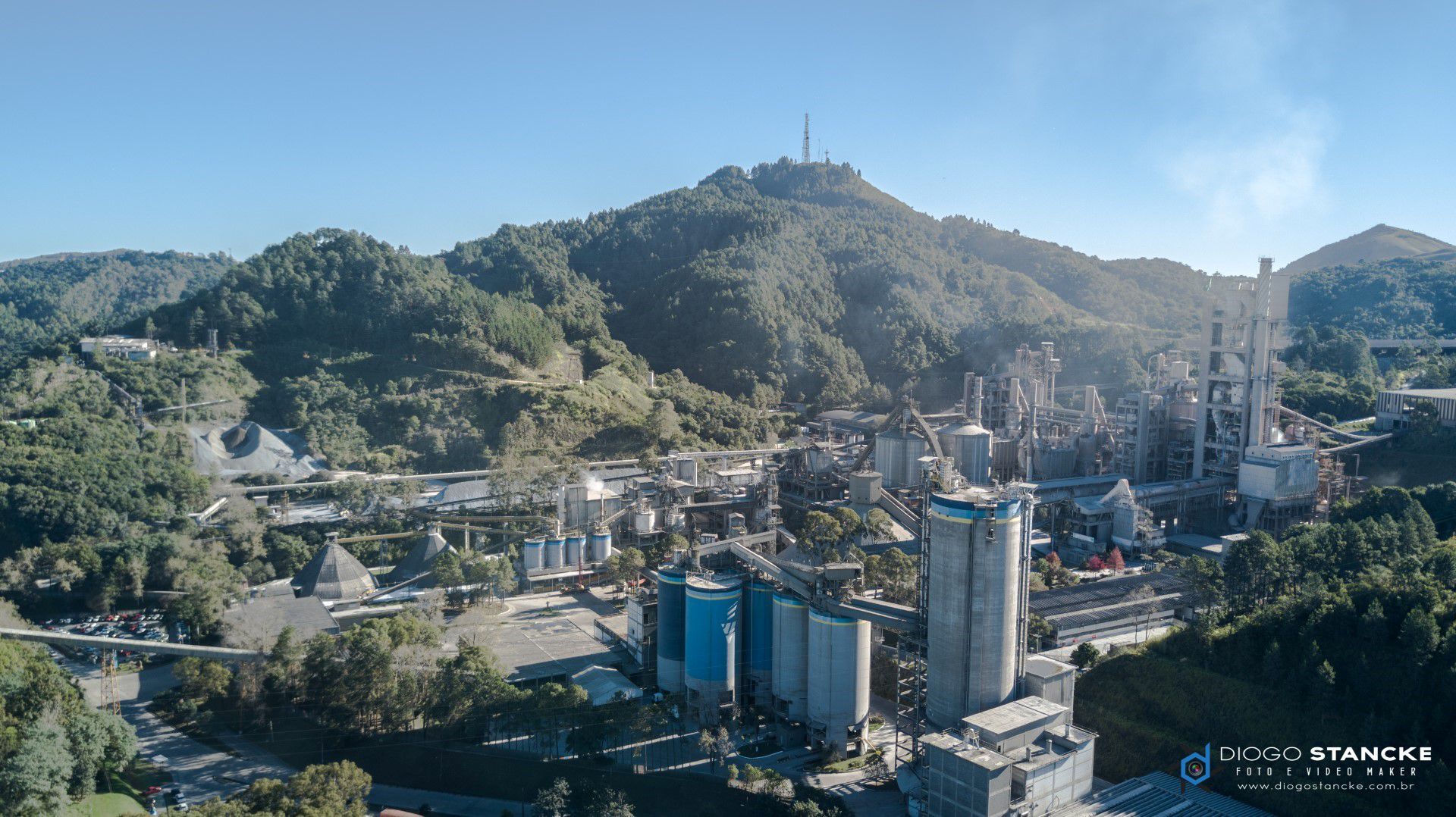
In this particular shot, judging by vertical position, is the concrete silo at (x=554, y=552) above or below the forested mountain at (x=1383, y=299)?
below

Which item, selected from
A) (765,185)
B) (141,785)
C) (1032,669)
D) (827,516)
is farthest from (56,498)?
(765,185)

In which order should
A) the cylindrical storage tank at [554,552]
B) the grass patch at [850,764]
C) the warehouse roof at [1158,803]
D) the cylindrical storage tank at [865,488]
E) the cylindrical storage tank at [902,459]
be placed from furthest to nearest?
the cylindrical storage tank at [902,459]
the cylindrical storage tank at [865,488]
the cylindrical storage tank at [554,552]
the grass patch at [850,764]
the warehouse roof at [1158,803]

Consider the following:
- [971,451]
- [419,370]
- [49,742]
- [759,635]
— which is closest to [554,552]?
[759,635]

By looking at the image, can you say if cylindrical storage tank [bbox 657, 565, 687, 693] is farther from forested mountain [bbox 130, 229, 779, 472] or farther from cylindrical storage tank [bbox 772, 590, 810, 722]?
forested mountain [bbox 130, 229, 779, 472]

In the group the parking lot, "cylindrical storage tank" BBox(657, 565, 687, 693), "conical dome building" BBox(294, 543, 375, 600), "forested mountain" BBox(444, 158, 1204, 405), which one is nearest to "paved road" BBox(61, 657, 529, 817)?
the parking lot

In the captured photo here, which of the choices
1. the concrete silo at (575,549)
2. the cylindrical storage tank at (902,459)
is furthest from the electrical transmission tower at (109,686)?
the cylindrical storage tank at (902,459)

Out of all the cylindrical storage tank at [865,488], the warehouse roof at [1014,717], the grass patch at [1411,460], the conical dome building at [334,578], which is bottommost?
the conical dome building at [334,578]

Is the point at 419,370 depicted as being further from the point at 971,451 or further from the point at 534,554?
the point at 971,451

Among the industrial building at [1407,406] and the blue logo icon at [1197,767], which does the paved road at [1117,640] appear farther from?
the industrial building at [1407,406]
